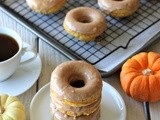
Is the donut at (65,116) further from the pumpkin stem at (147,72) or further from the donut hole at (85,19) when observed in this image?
the donut hole at (85,19)

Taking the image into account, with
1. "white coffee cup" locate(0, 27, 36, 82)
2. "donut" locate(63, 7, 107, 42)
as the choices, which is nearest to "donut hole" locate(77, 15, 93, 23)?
"donut" locate(63, 7, 107, 42)

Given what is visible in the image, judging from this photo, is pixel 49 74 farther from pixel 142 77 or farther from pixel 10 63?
pixel 142 77

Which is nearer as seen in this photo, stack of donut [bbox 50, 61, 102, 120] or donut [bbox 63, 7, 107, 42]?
stack of donut [bbox 50, 61, 102, 120]

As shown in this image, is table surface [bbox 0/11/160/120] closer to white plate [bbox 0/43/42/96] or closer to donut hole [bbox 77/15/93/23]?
white plate [bbox 0/43/42/96]

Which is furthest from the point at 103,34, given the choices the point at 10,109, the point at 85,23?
the point at 10,109

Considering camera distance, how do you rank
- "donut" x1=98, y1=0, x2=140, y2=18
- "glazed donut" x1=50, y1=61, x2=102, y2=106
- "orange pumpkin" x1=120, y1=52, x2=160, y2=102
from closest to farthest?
1. "glazed donut" x1=50, y1=61, x2=102, y2=106
2. "orange pumpkin" x1=120, y1=52, x2=160, y2=102
3. "donut" x1=98, y1=0, x2=140, y2=18

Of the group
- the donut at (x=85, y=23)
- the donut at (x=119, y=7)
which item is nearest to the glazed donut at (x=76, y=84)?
the donut at (x=85, y=23)

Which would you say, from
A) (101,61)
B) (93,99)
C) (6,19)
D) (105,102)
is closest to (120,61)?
(101,61)
